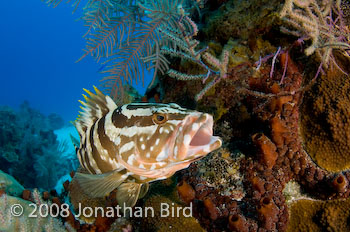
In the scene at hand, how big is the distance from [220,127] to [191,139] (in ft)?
5.76

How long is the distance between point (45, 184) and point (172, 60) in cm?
893

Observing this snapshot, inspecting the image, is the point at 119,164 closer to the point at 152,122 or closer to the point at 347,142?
the point at 152,122

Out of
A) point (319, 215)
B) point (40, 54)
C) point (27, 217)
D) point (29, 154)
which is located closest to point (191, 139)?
point (319, 215)

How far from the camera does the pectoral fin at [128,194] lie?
2.84 metres

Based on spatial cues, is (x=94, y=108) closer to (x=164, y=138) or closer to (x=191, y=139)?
(x=164, y=138)

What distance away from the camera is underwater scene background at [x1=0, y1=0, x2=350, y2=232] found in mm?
2615

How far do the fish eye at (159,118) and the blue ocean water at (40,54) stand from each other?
83883 millimetres

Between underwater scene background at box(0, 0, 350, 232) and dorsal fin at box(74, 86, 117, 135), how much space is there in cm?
1

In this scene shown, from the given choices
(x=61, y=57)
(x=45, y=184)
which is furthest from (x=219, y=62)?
(x=61, y=57)

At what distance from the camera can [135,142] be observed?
252 cm

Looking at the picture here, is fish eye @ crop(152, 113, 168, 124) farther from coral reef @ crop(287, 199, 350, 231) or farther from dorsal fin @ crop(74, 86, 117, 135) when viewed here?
coral reef @ crop(287, 199, 350, 231)

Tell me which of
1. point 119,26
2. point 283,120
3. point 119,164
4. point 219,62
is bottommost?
point 283,120

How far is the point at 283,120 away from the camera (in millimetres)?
3143

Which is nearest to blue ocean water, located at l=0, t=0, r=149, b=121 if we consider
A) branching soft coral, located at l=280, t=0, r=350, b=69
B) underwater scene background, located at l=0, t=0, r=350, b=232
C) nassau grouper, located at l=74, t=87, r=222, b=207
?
underwater scene background, located at l=0, t=0, r=350, b=232
